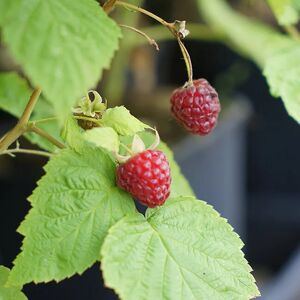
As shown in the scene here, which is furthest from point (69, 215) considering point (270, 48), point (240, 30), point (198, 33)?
point (198, 33)

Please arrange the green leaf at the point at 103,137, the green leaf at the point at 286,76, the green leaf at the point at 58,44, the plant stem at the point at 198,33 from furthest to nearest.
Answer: the plant stem at the point at 198,33, the green leaf at the point at 286,76, the green leaf at the point at 103,137, the green leaf at the point at 58,44

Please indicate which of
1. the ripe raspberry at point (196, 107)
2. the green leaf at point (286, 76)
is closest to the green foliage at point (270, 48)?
the green leaf at point (286, 76)

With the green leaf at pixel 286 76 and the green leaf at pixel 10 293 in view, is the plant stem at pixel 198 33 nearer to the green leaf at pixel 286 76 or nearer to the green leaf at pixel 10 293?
the green leaf at pixel 286 76

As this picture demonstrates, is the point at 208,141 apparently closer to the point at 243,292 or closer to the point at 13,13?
the point at 243,292

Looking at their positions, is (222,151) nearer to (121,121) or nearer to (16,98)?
(16,98)

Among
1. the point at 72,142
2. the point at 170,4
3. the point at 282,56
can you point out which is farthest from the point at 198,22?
the point at 72,142

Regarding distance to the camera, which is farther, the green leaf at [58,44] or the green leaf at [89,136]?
the green leaf at [89,136]

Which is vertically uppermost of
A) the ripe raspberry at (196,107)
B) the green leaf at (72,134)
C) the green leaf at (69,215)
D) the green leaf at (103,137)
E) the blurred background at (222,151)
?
the ripe raspberry at (196,107)

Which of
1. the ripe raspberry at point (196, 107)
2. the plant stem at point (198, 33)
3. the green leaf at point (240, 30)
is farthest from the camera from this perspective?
the plant stem at point (198, 33)
